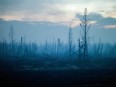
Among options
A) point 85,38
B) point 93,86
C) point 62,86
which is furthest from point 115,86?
point 85,38

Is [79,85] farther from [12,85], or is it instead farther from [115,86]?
[12,85]

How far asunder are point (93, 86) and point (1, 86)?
906 cm

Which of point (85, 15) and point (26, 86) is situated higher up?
point (85, 15)

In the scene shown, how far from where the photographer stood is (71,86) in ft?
70.4

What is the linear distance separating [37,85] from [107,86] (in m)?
7.00

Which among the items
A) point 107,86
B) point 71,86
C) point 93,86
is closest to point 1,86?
point 71,86

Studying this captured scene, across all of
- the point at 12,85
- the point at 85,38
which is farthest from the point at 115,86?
the point at 85,38

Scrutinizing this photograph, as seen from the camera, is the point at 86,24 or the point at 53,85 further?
the point at 86,24

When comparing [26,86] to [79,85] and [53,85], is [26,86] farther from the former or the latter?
[79,85]

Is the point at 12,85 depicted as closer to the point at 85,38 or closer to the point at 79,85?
the point at 79,85

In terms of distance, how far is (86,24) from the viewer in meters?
50.4

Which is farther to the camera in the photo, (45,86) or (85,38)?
(85,38)

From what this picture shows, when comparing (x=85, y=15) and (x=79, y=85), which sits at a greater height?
(x=85, y=15)

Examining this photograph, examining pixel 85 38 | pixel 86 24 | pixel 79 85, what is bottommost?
pixel 79 85
